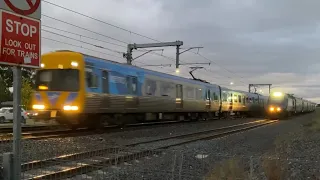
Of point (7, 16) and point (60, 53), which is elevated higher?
point (60, 53)

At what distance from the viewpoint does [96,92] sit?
18.4 m

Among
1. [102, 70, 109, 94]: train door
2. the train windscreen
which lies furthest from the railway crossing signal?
A: [102, 70, 109, 94]: train door

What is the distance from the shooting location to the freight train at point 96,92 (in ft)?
58.2

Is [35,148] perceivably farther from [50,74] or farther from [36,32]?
[36,32]

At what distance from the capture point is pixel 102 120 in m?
19.6

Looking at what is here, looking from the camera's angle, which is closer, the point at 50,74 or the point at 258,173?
the point at 258,173

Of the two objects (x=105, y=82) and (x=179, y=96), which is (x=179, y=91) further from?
(x=105, y=82)

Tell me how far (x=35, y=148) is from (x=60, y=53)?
7.38 metres

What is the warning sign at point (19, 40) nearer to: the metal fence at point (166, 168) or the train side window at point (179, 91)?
the metal fence at point (166, 168)

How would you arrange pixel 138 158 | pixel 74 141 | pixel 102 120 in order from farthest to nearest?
pixel 102 120
pixel 74 141
pixel 138 158

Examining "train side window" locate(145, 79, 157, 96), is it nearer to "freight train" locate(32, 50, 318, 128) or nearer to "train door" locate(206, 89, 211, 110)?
"freight train" locate(32, 50, 318, 128)

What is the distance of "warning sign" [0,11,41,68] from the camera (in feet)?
11.7

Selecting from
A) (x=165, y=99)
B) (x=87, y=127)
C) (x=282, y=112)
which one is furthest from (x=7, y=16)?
(x=282, y=112)

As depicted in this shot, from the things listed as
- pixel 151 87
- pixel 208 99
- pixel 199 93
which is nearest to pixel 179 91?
pixel 199 93
